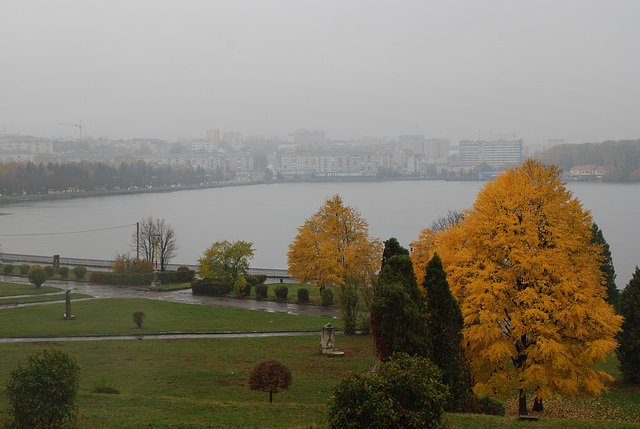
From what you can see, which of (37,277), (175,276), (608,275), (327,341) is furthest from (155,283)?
(608,275)

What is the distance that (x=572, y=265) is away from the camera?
437 inches

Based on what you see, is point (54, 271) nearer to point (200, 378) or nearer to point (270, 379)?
point (200, 378)

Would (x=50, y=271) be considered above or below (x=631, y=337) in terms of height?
below

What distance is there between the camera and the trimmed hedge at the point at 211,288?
2294 cm

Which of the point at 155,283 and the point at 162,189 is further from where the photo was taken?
the point at 162,189

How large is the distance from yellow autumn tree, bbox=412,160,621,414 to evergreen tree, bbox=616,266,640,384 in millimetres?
1378

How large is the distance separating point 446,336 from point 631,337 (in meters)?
5.00

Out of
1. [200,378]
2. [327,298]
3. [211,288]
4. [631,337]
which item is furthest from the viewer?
[211,288]

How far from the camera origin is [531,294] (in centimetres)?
1048

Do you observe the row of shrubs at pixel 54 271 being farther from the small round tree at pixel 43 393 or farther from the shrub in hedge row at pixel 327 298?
the small round tree at pixel 43 393

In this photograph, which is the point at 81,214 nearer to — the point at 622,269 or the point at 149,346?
the point at 622,269

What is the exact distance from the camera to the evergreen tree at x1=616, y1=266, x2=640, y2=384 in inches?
478

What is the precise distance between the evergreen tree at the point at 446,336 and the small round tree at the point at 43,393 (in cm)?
519

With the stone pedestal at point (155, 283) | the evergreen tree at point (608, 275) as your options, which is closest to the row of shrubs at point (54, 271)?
the stone pedestal at point (155, 283)
